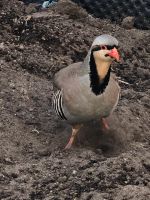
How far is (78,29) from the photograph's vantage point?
722 centimetres

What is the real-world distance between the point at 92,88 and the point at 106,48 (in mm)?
350

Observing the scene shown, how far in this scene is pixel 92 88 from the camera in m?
4.77

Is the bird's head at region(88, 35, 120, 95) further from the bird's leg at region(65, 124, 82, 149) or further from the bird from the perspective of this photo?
the bird's leg at region(65, 124, 82, 149)

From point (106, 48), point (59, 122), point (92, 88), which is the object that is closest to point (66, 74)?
point (92, 88)

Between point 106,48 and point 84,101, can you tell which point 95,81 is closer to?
point 84,101

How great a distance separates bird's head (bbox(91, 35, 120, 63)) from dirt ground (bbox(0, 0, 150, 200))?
78cm

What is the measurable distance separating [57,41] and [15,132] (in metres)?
1.89

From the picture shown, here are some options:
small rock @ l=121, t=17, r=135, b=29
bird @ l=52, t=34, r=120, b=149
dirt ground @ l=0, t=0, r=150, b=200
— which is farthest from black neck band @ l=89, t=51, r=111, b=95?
small rock @ l=121, t=17, r=135, b=29

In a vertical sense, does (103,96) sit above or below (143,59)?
above

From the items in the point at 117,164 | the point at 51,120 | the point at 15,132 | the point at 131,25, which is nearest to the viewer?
the point at 117,164

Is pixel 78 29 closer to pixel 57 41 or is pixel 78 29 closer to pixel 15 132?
pixel 57 41

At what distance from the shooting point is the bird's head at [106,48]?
15.2 ft

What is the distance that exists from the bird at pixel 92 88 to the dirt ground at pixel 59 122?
0.35 metres

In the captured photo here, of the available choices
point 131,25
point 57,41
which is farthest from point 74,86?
point 131,25
